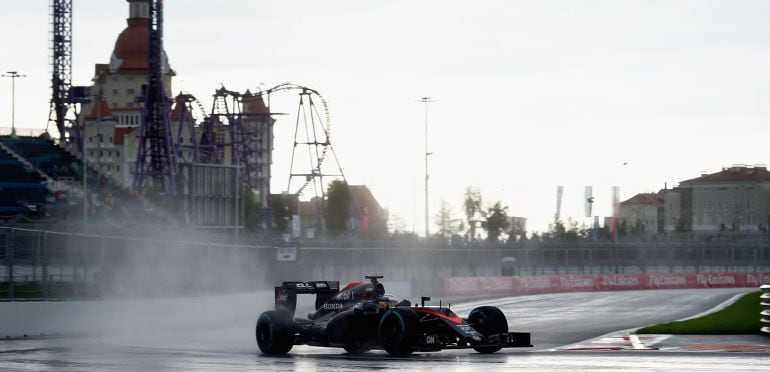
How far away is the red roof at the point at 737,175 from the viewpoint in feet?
466

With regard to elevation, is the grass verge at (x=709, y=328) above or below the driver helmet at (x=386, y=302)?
below

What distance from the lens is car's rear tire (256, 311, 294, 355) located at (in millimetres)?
21344

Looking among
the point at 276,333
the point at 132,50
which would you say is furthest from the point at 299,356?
the point at 132,50

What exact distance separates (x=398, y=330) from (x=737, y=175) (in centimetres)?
13353

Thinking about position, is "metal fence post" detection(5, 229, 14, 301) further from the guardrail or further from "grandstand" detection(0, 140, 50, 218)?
"grandstand" detection(0, 140, 50, 218)

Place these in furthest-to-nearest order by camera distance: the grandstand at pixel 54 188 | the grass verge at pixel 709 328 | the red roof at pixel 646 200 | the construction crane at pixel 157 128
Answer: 1. the red roof at pixel 646 200
2. the construction crane at pixel 157 128
3. the grandstand at pixel 54 188
4. the grass verge at pixel 709 328

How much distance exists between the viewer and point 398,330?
66.0 feet

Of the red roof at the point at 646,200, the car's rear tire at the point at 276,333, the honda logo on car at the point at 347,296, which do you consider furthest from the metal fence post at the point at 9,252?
the red roof at the point at 646,200

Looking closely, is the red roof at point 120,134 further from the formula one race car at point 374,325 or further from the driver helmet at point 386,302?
the driver helmet at point 386,302

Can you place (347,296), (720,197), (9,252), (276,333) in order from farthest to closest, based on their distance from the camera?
(720,197) < (9,252) < (347,296) < (276,333)

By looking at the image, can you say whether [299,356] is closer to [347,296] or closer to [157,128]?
[347,296]

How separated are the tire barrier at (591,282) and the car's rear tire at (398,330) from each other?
38.5 meters

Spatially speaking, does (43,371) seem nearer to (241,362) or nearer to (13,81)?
(241,362)

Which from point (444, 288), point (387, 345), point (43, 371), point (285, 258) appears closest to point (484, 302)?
point (444, 288)
